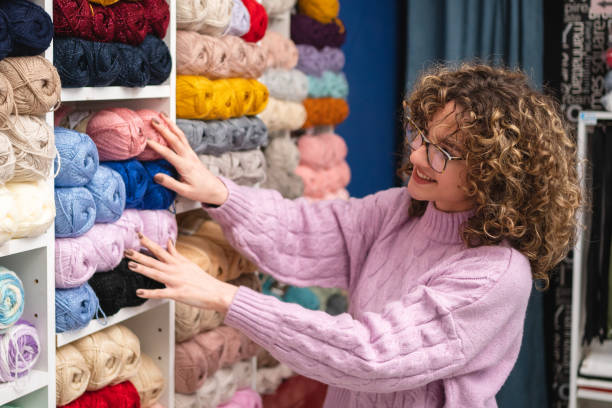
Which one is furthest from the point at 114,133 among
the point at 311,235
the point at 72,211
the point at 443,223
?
the point at 443,223

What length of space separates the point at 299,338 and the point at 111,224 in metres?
0.38

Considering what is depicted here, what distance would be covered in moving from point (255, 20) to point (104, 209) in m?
0.68

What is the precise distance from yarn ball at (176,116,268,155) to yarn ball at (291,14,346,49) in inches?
20.6

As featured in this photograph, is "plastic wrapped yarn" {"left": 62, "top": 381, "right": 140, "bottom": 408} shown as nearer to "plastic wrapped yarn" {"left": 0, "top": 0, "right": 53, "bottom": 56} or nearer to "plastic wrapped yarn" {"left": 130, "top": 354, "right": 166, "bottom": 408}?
"plastic wrapped yarn" {"left": 130, "top": 354, "right": 166, "bottom": 408}

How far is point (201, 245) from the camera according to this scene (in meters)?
1.71

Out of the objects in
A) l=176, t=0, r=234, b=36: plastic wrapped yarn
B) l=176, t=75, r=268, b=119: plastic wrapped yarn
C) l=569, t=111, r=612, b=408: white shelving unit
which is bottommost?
l=569, t=111, r=612, b=408: white shelving unit

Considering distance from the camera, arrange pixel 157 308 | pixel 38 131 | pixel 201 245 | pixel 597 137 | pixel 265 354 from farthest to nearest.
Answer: pixel 597 137 < pixel 265 354 < pixel 201 245 < pixel 157 308 < pixel 38 131

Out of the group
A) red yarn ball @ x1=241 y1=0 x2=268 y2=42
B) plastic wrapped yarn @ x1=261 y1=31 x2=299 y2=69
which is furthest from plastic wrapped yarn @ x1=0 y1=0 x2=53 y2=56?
plastic wrapped yarn @ x1=261 y1=31 x2=299 y2=69

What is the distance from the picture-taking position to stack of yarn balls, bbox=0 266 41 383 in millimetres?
1152

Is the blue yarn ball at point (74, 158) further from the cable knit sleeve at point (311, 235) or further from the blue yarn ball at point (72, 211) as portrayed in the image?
the cable knit sleeve at point (311, 235)

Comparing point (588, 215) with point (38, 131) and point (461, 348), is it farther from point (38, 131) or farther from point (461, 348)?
point (38, 131)

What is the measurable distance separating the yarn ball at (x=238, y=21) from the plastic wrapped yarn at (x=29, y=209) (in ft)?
2.19

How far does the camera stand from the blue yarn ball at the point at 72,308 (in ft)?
4.16

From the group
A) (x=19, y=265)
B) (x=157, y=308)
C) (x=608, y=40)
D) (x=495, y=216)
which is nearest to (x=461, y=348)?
(x=495, y=216)
